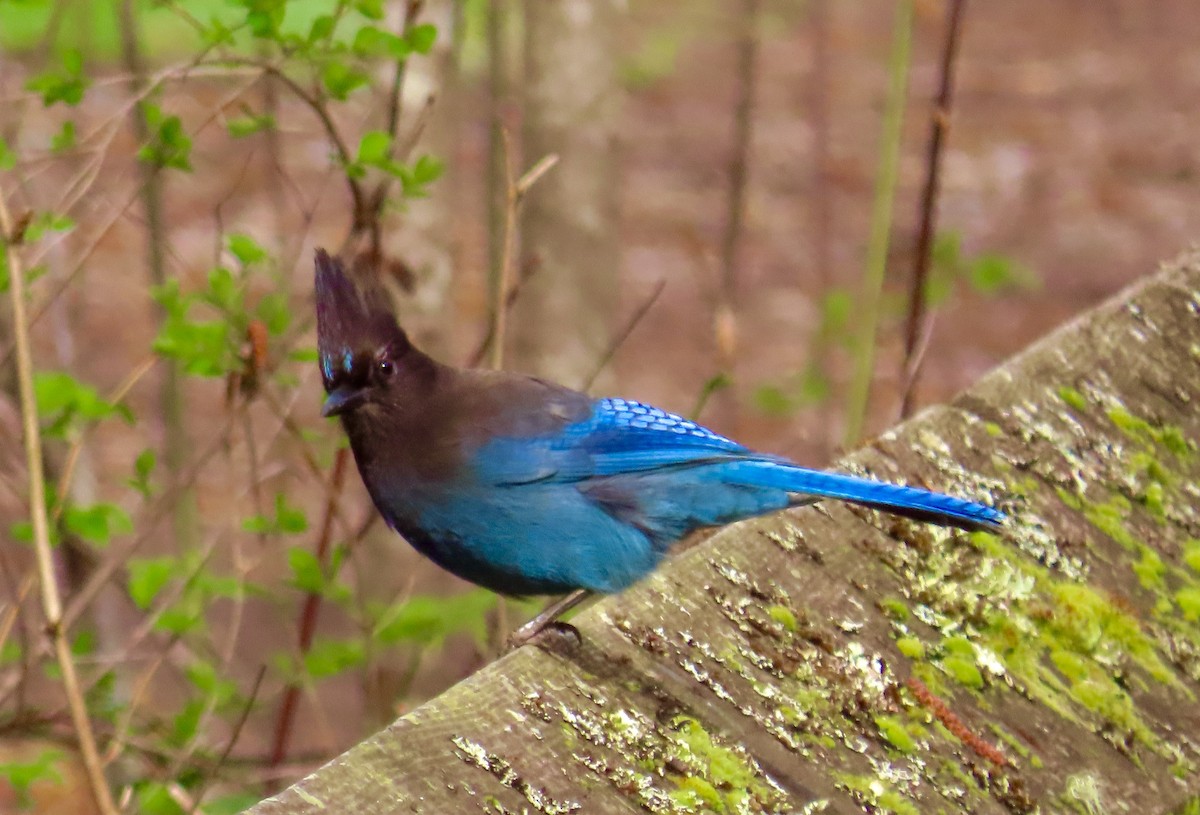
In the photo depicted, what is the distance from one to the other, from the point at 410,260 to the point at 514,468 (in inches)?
95.0

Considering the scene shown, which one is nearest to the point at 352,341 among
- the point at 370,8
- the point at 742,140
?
the point at 370,8

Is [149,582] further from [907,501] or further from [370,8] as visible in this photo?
[907,501]

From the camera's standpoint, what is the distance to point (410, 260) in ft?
17.2

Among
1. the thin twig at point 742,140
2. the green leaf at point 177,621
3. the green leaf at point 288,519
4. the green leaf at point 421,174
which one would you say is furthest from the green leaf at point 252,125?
Answer: the thin twig at point 742,140

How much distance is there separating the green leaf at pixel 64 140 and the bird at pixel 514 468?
2.17 feet

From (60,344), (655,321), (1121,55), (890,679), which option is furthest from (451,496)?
(1121,55)

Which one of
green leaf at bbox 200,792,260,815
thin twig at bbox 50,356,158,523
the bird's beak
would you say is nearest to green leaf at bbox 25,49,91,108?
thin twig at bbox 50,356,158,523

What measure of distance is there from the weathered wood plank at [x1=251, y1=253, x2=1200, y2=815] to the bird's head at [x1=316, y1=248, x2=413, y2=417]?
98cm

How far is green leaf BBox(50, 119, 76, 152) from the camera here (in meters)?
3.05

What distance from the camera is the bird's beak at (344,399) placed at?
2.83m

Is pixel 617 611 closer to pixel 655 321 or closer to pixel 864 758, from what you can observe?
pixel 864 758

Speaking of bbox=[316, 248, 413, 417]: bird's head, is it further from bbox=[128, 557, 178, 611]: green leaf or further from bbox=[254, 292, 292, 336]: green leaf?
bbox=[128, 557, 178, 611]: green leaf

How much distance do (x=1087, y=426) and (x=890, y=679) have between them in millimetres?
693

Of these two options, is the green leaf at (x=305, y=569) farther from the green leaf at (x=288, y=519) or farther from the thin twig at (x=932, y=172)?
the thin twig at (x=932, y=172)
